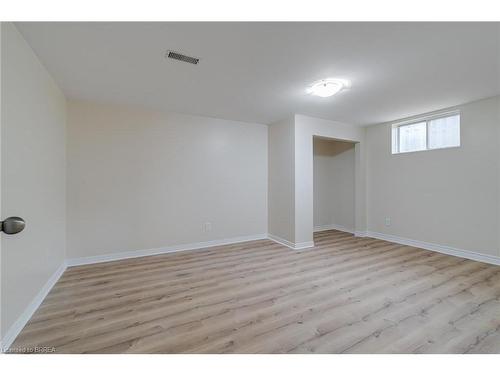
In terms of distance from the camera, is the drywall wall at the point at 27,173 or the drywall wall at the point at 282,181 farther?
the drywall wall at the point at 282,181

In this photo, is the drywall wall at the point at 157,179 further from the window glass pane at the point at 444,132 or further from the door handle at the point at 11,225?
the window glass pane at the point at 444,132

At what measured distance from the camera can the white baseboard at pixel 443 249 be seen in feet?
9.71

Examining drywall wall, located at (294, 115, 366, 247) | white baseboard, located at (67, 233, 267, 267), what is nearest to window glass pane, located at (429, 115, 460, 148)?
drywall wall, located at (294, 115, 366, 247)

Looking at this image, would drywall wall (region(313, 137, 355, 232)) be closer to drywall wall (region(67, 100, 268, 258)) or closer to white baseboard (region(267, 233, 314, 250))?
white baseboard (region(267, 233, 314, 250))

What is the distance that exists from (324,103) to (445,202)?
2.55m

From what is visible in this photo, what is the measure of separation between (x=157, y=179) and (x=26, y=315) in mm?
2072

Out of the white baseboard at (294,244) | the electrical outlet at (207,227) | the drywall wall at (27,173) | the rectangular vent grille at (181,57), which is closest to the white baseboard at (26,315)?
the drywall wall at (27,173)

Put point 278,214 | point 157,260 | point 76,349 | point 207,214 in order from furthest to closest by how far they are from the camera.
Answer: point 278,214, point 207,214, point 157,260, point 76,349

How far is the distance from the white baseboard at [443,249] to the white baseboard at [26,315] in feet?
16.8

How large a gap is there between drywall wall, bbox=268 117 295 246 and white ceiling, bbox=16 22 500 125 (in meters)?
0.77

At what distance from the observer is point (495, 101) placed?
288cm

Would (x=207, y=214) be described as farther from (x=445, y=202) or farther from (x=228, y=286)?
(x=445, y=202)

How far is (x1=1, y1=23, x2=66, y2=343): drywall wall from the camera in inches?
56.4
